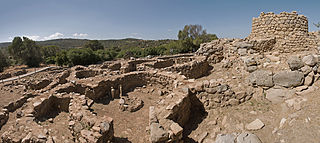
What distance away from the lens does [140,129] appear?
615 cm

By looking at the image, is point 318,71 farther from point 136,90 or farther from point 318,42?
point 136,90

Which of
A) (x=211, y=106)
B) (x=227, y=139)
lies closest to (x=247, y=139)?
(x=227, y=139)

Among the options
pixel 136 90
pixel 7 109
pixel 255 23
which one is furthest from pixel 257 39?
pixel 7 109

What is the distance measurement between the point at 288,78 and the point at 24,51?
51.2 m

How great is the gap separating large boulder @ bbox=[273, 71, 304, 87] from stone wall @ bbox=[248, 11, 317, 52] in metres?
4.78

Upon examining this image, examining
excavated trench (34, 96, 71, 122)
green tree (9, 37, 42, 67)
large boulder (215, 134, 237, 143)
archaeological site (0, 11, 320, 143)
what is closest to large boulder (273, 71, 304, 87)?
archaeological site (0, 11, 320, 143)

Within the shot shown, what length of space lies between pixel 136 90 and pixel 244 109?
6.34 meters

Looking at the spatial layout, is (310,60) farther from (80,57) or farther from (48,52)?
(48,52)

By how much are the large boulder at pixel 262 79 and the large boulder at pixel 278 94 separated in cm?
26

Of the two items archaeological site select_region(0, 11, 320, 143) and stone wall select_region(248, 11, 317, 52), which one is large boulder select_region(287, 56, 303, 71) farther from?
stone wall select_region(248, 11, 317, 52)

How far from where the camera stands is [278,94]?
4.88m

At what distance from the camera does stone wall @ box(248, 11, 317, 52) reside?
8.38 metres

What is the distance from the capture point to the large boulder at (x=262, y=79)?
5.24 m

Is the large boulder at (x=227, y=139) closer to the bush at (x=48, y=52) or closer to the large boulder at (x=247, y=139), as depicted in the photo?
the large boulder at (x=247, y=139)
